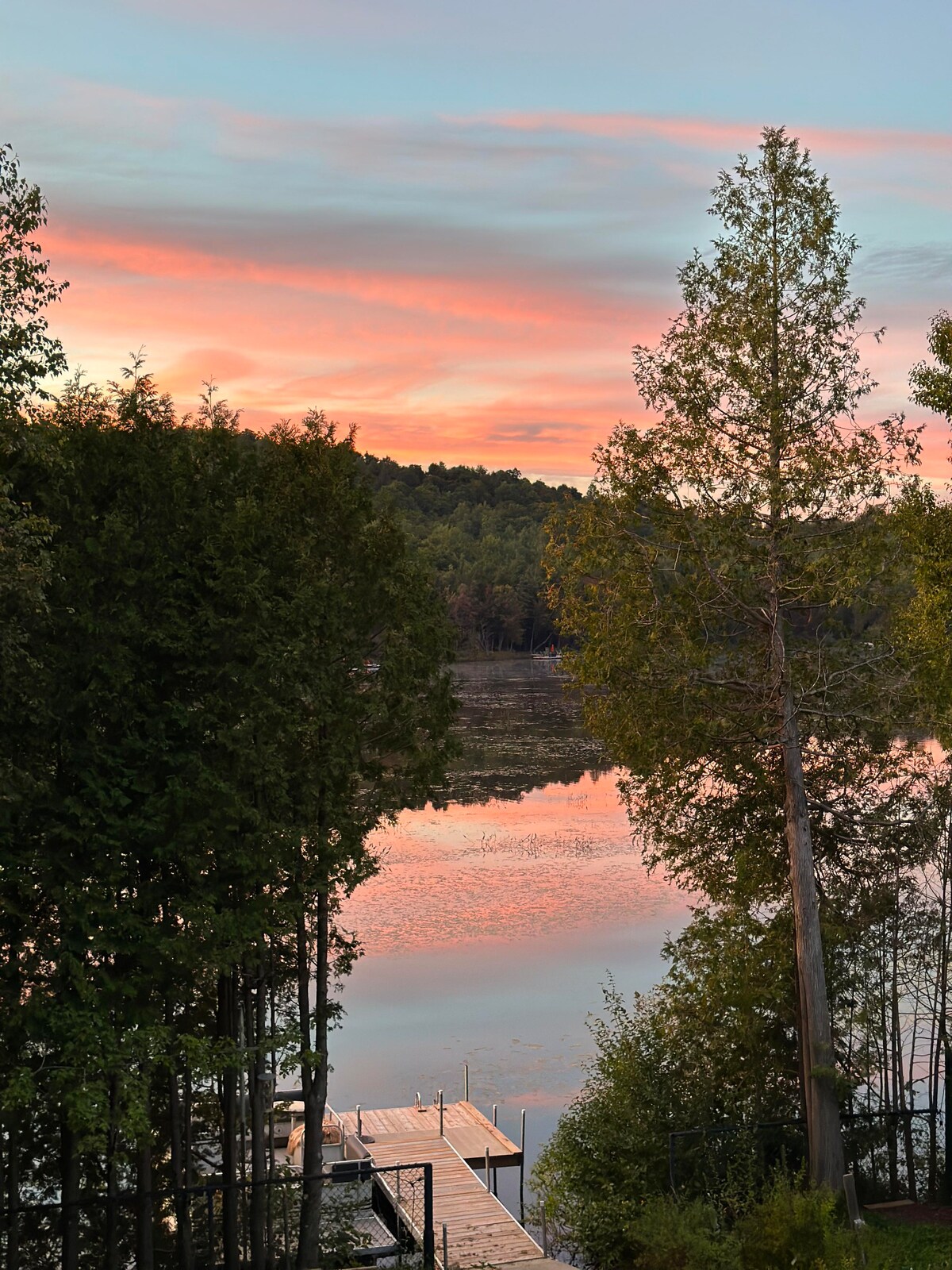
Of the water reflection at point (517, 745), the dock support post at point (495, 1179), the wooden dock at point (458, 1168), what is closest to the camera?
the wooden dock at point (458, 1168)

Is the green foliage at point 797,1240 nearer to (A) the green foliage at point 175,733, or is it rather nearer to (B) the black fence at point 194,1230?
(B) the black fence at point 194,1230

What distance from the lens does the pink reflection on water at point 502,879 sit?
2969cm

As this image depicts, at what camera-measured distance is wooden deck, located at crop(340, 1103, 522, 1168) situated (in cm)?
2067

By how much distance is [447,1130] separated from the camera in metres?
21.4

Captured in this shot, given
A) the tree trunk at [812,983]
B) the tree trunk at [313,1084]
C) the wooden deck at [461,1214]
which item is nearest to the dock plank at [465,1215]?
the wooden deck at [461,1214]

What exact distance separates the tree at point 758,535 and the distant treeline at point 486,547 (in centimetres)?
6312

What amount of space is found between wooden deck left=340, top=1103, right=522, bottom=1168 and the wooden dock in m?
0.01

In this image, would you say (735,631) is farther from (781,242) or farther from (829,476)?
(781,242)

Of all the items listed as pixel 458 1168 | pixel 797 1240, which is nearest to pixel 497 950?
pixel 458 1168

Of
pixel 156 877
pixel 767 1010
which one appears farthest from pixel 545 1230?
pixel 156 877

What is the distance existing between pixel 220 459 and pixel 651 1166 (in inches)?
411

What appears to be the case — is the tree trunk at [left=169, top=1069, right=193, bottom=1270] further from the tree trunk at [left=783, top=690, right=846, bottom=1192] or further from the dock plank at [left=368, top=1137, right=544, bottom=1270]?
the tree trunk at [left=783, top=690, right=846, bottom=1192]

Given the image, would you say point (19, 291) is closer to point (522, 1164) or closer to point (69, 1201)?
point (69, 1201)

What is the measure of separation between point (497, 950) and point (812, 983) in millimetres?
14022
